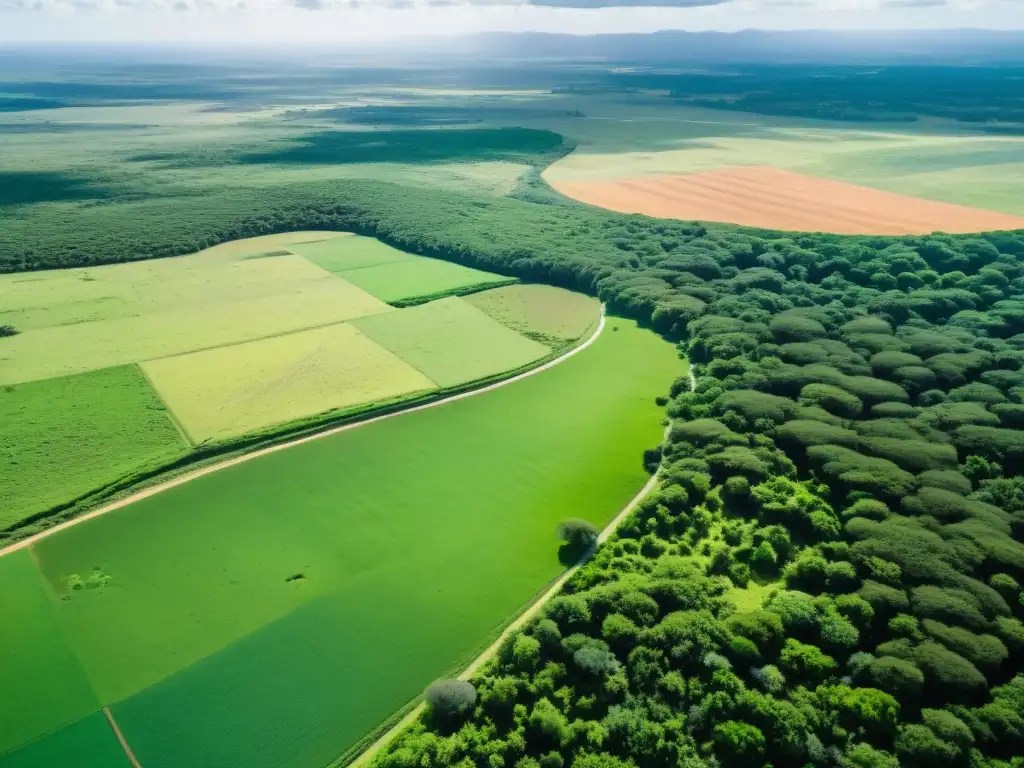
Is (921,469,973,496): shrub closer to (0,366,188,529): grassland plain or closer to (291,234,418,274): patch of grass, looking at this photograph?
(0,366,188,529): grassland plain

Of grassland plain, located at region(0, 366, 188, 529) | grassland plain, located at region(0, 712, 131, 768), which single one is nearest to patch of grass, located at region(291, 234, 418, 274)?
grassland plain, located at region(0, 366, 188, 529)

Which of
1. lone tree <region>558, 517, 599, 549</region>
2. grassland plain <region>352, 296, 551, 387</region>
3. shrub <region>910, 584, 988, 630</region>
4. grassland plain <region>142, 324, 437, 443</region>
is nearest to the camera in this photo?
shrub <region>910, 584, 988, 630</region>

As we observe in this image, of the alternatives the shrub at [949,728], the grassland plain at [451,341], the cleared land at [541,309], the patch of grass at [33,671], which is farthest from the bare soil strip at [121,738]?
the cleared land at [541,309]

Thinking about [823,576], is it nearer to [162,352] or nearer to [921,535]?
[921,535]

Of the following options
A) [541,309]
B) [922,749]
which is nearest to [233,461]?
[541,309]

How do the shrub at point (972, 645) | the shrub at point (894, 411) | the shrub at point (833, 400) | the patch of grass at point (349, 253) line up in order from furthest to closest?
the patch of grass at point (349, 253)
the shrub at point (833, 400)
the shrub at point (894, 411)
the shrub at point (972, 645)

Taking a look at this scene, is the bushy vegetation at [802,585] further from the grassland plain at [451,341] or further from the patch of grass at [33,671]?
the grassland plain at [451,341]

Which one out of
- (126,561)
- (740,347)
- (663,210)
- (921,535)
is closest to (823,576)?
(921,535)
